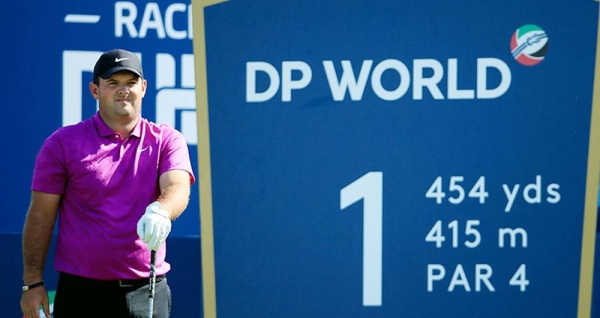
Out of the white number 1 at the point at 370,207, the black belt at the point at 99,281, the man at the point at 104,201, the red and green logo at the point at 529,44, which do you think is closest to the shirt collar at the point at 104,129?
the man at the point at 104,201

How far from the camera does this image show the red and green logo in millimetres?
3582

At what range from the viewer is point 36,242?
2742 millimetres

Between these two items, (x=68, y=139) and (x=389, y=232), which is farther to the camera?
(x=389, y=232)

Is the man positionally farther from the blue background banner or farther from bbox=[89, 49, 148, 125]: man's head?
the blue background banner

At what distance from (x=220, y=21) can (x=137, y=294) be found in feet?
4.05

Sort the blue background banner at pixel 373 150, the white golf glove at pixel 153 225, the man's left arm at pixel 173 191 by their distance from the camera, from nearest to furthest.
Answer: the white golf glove at pixel 153 225, the man's left arm at pixel 173 191, the blue background banner at pixel 373 150

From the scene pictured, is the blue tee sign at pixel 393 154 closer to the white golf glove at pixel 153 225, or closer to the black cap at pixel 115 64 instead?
the black cap at pixel 115 64

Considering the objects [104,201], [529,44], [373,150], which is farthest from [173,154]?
[529,44]

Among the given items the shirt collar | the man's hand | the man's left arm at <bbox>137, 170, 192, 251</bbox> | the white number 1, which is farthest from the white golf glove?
the white number 1

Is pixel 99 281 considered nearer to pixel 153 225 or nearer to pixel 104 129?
pixel 153 225

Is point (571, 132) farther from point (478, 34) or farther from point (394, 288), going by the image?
point (394, 288)

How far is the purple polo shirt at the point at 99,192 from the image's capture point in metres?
2.70

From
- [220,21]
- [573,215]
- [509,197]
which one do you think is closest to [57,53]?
[220,21]

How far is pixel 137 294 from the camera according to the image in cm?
276
